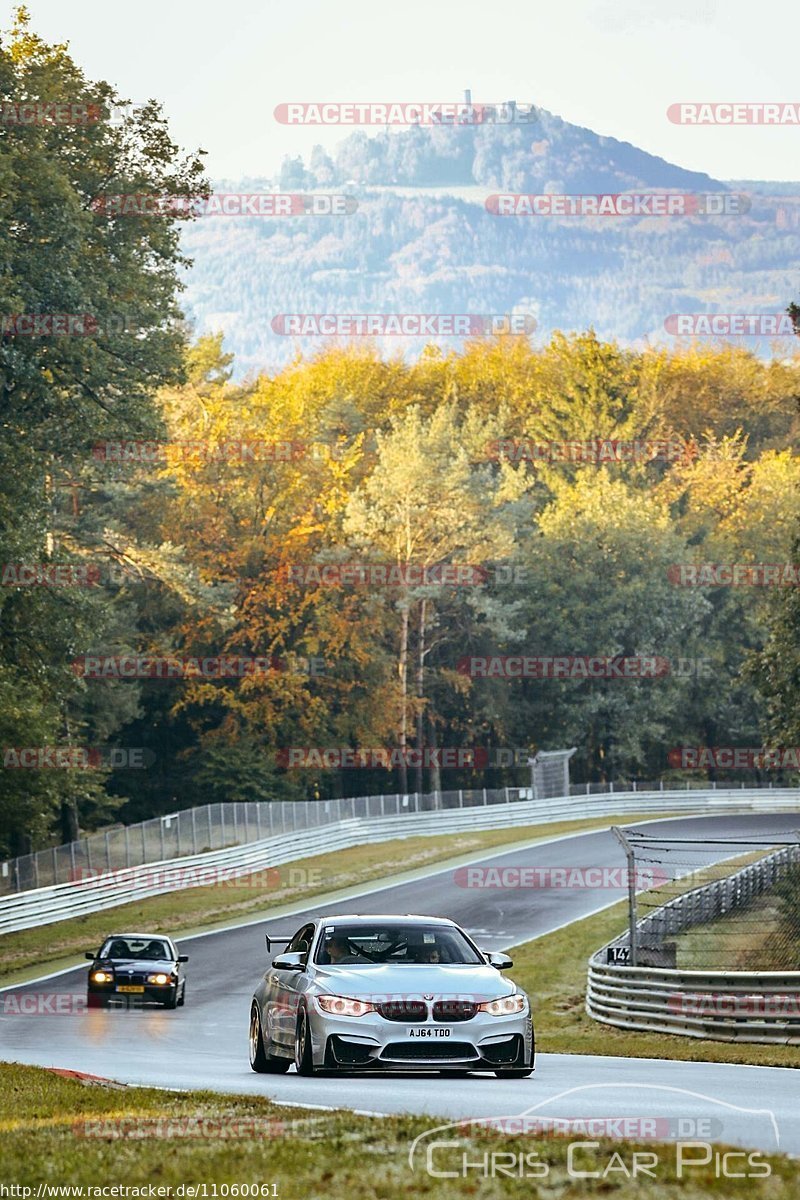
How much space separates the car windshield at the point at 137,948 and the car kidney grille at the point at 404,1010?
16777 millimetres

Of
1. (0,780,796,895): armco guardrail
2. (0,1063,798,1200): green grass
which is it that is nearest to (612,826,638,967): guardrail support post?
(0,1063,798,1200): green grass

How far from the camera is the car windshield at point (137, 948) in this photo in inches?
1214

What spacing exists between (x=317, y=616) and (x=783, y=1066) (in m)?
58.2

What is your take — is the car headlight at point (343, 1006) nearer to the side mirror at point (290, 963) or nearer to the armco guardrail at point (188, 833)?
the side mirror at point (290, 963)

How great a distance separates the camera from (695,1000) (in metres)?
23.9

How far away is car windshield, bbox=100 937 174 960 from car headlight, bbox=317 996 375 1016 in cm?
1655

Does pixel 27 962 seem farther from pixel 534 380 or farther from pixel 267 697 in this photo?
pixel 534 380

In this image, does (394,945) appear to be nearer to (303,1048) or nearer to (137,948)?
(303,1048)

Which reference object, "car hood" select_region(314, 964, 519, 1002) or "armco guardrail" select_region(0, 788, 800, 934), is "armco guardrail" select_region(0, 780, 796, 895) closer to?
"armco guardrail" select_region(0, 788, 800, 934)

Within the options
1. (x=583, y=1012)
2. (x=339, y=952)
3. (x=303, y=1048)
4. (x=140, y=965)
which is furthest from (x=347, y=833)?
(x=303, y=1048)

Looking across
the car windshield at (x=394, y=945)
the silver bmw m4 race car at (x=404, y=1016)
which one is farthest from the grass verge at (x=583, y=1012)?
the silver bmw m4 race car at (x=404, y=1016)

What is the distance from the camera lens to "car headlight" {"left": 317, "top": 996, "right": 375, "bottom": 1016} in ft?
48.2

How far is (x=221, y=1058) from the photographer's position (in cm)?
2028

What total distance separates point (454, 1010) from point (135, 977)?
54.9 ft
